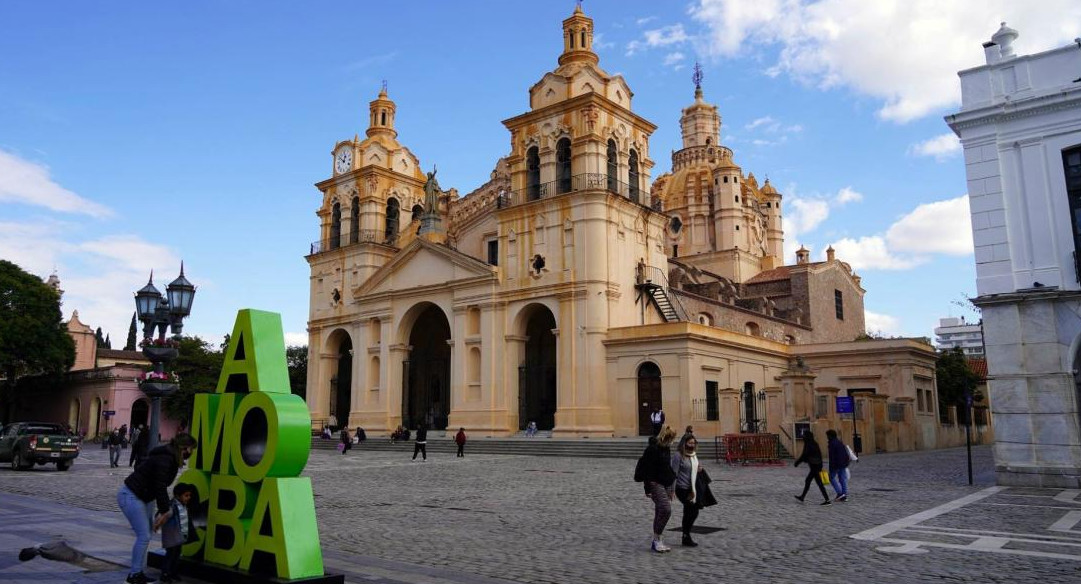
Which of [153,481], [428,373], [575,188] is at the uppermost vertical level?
[575,188]

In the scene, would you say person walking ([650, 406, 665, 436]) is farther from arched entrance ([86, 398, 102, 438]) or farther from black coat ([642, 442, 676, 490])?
arched entrance ([86, 398, 102, 438])

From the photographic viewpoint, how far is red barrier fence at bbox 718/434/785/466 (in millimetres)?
24297

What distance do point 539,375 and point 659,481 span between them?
30.0 meters

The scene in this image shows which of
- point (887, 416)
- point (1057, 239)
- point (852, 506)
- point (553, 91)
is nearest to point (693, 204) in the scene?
point (553, 91)

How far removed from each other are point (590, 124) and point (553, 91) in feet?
11.4

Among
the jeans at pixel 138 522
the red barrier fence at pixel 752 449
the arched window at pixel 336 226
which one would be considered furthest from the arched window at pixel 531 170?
the jeans at pixel 138 522

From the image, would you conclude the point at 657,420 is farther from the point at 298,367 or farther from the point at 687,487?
the point at 298,367

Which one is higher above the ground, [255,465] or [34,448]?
[255,465]

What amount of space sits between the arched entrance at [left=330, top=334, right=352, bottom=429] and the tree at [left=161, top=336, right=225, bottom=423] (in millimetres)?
10350

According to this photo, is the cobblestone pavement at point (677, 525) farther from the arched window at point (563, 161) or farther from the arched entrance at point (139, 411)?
the arched entrance at point (139, 411)

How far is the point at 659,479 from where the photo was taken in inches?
384

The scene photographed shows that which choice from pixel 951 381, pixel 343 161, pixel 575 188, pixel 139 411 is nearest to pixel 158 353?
pixel 575 188

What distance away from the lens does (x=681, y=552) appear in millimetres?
9602

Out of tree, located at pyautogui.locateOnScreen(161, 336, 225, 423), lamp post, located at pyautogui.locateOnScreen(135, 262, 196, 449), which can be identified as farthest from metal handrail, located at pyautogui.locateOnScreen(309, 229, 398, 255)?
lamp post, located at pyautogui.locateOnScreen(135, 262, 196, 449)
